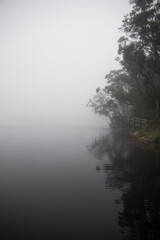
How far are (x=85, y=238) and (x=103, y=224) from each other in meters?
0.77

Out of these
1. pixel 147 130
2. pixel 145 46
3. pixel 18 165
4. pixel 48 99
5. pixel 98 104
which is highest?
pixel 48 99

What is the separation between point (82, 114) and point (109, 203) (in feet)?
409

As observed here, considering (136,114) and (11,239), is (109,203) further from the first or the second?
(136,114)

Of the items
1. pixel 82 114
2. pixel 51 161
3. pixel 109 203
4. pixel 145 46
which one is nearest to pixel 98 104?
pixel 145 46

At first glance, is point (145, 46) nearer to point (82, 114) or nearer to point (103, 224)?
point (103, 224)

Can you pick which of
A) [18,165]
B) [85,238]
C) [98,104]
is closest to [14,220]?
[85,238]

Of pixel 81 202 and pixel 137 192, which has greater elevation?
pixel 137 192

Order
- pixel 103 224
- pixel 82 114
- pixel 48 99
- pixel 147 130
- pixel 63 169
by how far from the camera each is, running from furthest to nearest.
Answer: pixel 48 99 → pixel 82 114 → pixel 147 130 → pixel 63 169 → pixel 103 224

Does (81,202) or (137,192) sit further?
(137,192)

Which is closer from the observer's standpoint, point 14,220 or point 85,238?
point 85,238

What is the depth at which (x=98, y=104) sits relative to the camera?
5222 cm

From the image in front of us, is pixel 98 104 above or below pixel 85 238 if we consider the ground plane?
above

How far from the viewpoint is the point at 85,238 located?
4.13 m

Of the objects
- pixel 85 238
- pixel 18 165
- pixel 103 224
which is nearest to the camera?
pixel 85 238
